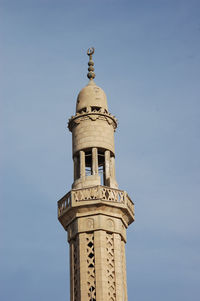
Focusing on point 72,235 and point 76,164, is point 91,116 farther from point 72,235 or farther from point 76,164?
point 72,235

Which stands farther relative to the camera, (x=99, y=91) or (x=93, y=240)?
(x=99, y=91)

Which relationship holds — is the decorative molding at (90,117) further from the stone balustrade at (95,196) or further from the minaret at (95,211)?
the stone balustrade at (95,196)

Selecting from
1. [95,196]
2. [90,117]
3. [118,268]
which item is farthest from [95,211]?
[90,117]

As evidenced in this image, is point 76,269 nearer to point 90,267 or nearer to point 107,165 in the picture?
point 90,267

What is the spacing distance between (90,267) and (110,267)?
0.78 m

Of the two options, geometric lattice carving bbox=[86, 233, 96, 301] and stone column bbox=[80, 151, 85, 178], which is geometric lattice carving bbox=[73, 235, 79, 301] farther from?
stone column bbox=[80, 151, 85, 178]

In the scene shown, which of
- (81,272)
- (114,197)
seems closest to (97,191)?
(114,197)

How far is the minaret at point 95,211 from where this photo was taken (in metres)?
A: 32.9

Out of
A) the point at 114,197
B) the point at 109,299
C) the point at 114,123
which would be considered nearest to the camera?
the point at 109,299

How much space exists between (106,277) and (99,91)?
8949 millimetres

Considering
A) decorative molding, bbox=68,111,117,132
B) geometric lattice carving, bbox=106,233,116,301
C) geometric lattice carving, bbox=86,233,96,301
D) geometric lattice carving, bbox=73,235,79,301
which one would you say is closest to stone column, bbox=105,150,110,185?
decorative molding, bbox=68,111,117,132

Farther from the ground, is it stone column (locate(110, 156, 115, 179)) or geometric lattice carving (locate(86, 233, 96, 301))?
stone column (locate(110, 156, 115, 179))

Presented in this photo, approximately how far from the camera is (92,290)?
32.6 metres

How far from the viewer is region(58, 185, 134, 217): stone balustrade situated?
34.2 m
